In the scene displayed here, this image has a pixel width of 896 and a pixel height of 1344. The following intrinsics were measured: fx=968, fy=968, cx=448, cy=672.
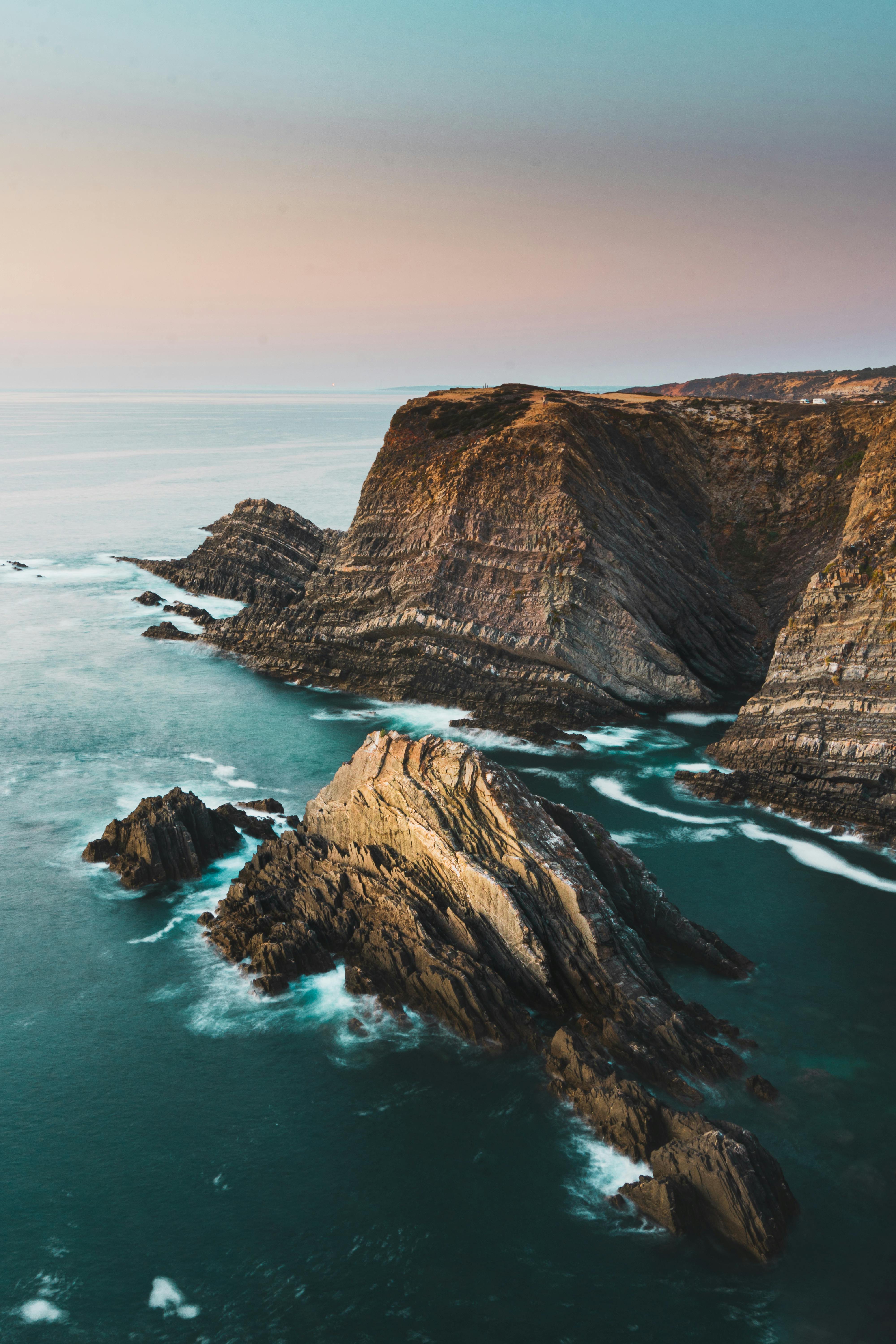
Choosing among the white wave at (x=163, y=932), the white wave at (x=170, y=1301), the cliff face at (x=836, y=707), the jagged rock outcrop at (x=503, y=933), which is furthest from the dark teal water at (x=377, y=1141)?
the cliff face at (x=836, y=707)

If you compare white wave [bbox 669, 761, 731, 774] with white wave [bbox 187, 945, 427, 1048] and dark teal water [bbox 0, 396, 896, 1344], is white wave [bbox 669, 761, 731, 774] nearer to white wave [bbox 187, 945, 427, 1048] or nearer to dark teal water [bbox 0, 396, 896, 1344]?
dark teal water [bbox 0, 396, 896, 1344]

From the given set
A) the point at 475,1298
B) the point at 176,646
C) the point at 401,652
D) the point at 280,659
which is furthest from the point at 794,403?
the point at 475,1298

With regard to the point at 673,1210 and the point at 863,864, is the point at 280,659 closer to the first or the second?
the point at 863,864

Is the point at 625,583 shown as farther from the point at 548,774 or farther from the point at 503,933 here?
the point at 503,933

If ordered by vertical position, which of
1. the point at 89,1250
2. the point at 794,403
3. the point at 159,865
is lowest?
the point at 89,1250

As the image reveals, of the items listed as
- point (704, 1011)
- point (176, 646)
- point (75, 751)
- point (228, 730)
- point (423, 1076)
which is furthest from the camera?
point (176, 646)

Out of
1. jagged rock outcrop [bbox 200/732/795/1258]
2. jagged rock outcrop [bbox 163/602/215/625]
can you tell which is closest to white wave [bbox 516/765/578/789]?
jagged rock outcrop [bbox 200/732/795/1258]
